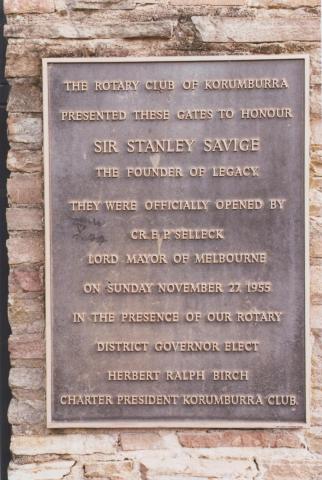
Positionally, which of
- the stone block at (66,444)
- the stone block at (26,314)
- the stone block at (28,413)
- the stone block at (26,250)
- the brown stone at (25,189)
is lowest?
the stone block at (66,444)

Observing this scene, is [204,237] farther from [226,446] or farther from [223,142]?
[226,446]

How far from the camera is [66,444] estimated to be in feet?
12.1

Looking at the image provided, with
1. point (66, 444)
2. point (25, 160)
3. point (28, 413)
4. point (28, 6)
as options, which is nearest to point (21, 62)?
point (28, 6)

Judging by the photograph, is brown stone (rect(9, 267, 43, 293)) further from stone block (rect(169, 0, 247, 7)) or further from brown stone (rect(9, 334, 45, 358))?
stone block (rect(169, 0, 247, 7))

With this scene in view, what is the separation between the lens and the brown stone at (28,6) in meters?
3.67

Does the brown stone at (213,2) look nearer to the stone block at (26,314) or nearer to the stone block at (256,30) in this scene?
the stone block at (256,30)

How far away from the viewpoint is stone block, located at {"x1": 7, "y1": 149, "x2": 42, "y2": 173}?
3.70 meters

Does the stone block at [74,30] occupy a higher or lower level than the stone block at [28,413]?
higher

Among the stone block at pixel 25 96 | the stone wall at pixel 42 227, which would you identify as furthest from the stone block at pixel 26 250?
the stone block at pixel 25 96

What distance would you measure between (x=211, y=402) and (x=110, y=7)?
223cm

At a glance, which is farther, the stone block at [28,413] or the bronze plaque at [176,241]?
the stone block at [28,413]

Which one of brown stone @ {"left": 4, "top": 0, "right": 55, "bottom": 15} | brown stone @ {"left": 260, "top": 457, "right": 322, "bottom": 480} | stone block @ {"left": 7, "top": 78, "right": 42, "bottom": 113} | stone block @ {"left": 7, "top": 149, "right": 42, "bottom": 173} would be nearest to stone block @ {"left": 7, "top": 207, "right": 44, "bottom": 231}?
stone block @ {"left": 7, "top": 149, "right": 42, "bottom": 173}

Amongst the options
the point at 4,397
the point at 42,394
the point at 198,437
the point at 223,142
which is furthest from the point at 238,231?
the point at 4,397

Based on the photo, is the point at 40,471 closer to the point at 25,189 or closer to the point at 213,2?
the point at 25,189
